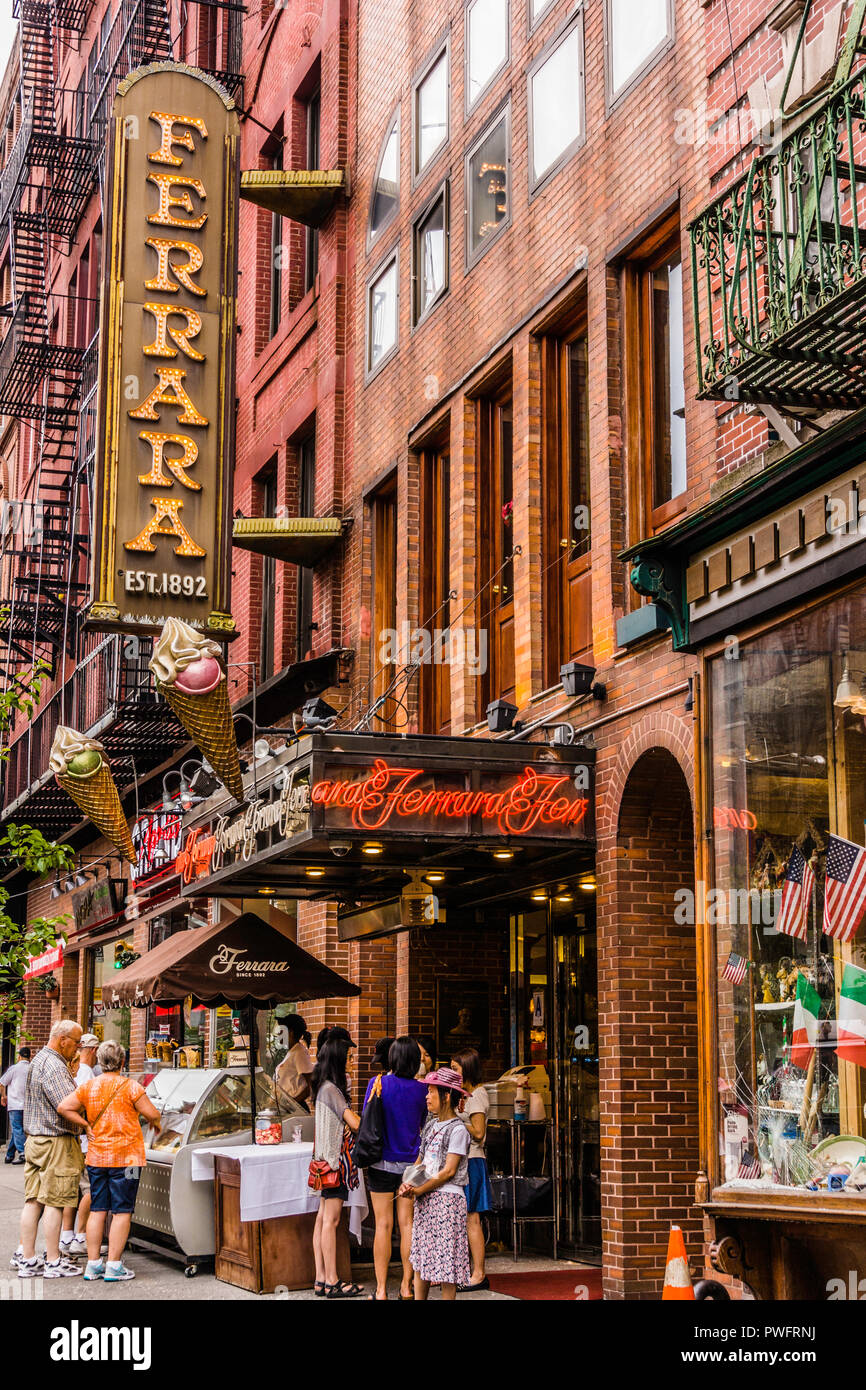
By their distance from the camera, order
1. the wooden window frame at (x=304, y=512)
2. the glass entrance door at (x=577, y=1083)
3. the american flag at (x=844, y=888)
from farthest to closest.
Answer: the wooden window frame at (x=304, y=512), the glass entrance door at (x=577, y=1083), the american flag at (x=844, y=888)

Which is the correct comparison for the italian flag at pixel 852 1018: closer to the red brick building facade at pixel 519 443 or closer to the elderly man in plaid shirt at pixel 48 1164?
the red brick building facade at pixel 519 443

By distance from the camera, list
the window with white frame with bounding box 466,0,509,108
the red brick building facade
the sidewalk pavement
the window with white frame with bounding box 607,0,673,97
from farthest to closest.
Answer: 1. the window with white frame with bounding box 466,0,509,108
2. the window with white frame with bounding box 607,0,673,97
3. the sidewalk pavement
4. the red brick building facade

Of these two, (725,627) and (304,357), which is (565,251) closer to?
(725,627)

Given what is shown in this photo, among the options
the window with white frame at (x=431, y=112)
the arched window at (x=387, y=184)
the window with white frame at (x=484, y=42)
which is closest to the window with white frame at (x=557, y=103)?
the window with white frame at (x=484, y=42)

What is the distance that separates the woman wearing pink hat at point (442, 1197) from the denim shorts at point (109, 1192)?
11.4 ft

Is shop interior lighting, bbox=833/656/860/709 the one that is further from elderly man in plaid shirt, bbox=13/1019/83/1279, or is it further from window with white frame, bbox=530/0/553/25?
window with white frame, bbox=530/0/553/25

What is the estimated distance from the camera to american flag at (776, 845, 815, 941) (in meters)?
8.64

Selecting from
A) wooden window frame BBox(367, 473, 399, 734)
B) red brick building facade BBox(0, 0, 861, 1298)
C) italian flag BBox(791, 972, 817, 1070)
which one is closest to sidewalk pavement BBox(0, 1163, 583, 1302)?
red brick building facade BBox(0, 0, 861, 1298)

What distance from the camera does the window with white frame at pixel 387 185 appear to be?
17.9 m

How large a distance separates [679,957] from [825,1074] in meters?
3.57

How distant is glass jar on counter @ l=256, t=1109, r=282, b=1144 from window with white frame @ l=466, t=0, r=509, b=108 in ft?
30.3

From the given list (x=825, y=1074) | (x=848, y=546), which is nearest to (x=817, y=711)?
(x=848, y=546)

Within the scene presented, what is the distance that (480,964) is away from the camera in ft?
54.2

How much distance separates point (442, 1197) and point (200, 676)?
6081 mm
